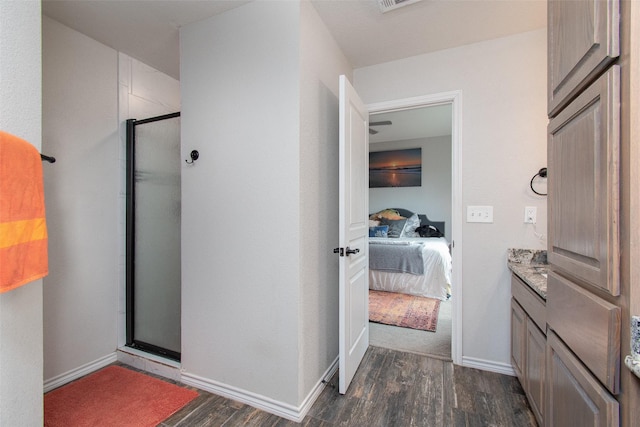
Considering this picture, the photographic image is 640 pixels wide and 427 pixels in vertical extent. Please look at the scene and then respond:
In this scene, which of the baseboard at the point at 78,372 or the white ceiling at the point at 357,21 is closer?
the white ceiling at the point at 357,21

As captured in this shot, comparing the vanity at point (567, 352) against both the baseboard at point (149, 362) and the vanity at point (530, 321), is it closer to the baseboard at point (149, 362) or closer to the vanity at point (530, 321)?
the vanity at point (530, 321)

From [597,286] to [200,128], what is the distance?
6.80 ft

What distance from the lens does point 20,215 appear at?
984 millimetres

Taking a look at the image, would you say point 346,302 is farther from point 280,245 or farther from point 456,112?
point 456,112

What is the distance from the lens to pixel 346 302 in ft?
6.14

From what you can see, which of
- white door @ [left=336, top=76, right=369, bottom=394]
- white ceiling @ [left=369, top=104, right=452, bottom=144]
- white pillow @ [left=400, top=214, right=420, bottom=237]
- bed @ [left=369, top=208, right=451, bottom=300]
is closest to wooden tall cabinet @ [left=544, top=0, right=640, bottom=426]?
white door @ [left=336, top=76, right=369, bottom=394]

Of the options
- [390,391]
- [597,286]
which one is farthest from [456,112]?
[390,391]

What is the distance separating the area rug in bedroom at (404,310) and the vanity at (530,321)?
1.09 metres

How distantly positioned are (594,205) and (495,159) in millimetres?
1502

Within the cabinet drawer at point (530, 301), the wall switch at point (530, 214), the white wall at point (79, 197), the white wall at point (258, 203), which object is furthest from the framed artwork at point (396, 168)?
the white wall at point (79, 197)

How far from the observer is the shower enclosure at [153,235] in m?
2.23

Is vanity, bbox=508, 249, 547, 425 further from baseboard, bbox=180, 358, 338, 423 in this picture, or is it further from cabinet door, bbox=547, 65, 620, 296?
baseboard, bbox=180, 358, 338, 423

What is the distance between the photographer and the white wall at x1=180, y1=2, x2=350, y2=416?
5.39ft

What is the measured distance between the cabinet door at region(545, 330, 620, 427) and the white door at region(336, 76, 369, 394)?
1043mm
